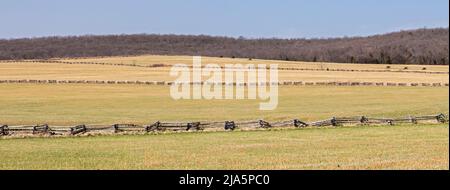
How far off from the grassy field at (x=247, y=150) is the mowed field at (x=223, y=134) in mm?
33

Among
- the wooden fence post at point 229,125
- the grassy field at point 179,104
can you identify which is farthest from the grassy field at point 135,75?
the wooden fence post at point 229,125

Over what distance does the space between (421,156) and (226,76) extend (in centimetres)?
6842

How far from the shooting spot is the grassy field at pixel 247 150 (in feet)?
75.7

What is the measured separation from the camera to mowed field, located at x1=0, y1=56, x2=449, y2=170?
24141mm

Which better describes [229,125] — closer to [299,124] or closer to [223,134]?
[223,134]

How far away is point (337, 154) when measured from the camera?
26.3m

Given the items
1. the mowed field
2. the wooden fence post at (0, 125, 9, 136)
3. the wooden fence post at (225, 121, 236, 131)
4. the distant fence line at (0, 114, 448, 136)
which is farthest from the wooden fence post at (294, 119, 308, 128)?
the wooden fence post at (0, 125, 9, 136)

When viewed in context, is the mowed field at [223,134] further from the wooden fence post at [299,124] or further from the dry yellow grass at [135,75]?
the dry yellow grass at [135,75]

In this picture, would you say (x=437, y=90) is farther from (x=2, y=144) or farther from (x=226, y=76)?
(x=2, y=144)

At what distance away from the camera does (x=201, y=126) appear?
140 feet

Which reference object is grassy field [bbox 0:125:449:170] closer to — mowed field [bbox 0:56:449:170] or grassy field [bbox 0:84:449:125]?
mowed field [bbox 0:56:449:170]

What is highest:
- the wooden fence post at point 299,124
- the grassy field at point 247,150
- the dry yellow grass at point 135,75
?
the dry yellow grass at point 135,75

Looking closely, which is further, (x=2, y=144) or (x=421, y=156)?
(x=2, y=144)
